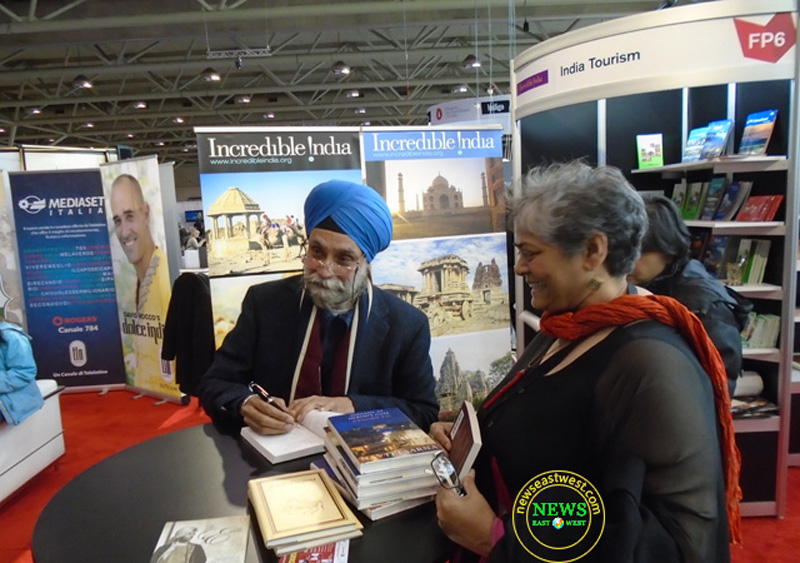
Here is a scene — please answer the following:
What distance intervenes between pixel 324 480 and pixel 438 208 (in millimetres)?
2814

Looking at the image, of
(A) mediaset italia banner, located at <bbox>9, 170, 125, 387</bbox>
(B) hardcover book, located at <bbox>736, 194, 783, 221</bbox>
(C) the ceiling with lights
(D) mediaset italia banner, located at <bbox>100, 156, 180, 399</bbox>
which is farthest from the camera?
(C) the ceiling with lights

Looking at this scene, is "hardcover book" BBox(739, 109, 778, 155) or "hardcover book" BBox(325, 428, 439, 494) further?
"hardcover book" BBox(739, 109, 778, 155)

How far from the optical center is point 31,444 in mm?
3666

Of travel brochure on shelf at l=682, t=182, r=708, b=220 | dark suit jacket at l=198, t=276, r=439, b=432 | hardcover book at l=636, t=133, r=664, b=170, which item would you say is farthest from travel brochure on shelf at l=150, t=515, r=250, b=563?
hardcover book at l=636, t=133, r=664, b=170

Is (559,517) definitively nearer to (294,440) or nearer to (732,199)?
(294,440)

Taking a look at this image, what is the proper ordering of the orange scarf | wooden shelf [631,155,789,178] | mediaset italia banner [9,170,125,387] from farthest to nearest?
mediaset italia banner [9,170,125,387] < wooden shelf [631,155,789,178] < the orange scarf

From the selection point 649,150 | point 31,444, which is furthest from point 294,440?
point 649,150

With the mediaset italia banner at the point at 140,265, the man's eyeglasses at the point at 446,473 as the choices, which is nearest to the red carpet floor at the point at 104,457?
the mediaset italia banner at the point at 140,265

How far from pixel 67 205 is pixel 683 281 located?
5.57m

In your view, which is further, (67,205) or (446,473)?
(67,205)

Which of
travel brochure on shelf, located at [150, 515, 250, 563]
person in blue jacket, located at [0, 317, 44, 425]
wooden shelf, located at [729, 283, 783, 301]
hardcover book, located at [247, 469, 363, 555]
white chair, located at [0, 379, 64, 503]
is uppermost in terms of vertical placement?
wooden shelf, located at [729, 283, 783, 301]

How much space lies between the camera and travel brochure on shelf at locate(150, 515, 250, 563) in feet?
3.38

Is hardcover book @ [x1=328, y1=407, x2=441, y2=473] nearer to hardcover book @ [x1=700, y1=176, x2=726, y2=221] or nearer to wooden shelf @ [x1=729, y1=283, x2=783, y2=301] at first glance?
wooden shelf @ [x1=729, y1=283, x2=783, y2=301]

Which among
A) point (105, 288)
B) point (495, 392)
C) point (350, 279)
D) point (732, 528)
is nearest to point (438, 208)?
point (350, 279)
